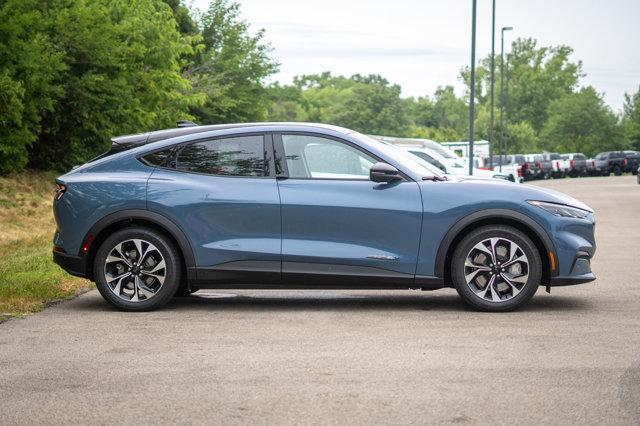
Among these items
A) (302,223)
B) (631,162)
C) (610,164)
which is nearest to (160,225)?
(302,223)

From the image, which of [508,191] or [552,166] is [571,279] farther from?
[552,166]

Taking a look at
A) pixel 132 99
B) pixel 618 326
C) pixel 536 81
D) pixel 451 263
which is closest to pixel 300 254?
pixel 451 263

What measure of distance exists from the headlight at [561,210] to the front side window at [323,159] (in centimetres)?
142

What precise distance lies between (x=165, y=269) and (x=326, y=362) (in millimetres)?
2877

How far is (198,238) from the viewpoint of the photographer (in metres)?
10.0

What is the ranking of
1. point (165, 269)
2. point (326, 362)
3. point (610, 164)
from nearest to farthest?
point (326, 362) < point (165, 269) < point (610, 164)

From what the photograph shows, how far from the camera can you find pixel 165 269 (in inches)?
395

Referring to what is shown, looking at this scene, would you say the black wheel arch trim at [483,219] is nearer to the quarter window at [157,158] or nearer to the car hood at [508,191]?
the car hood at [508,191]

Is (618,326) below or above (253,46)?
below

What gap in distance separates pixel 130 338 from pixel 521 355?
2.78m

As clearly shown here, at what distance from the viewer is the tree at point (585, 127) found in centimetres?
12862

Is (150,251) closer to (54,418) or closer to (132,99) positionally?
(54,418)

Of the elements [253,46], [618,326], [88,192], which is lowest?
[618,326]

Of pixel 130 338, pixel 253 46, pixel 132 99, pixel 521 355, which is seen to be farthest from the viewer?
pixel 253 46
